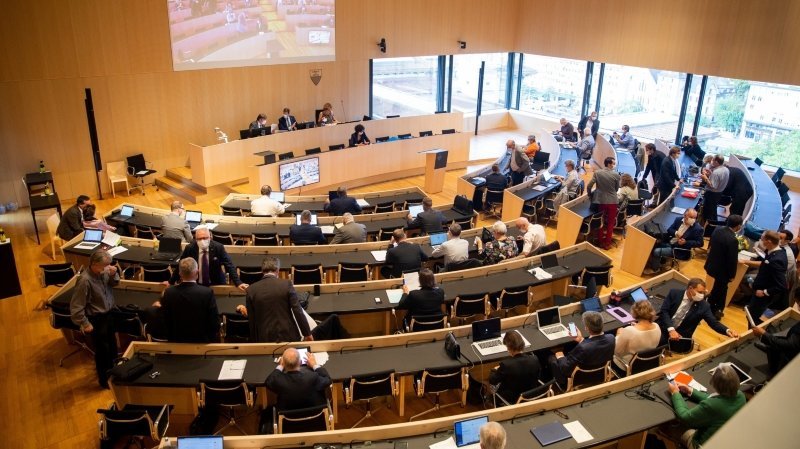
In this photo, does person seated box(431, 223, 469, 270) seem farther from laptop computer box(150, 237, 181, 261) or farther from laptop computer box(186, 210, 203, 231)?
laptop computer box(186, 210, 203, 231)

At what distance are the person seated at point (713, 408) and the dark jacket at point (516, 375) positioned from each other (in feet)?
4.05

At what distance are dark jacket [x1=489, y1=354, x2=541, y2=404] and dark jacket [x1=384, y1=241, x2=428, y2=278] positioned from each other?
8.82ft

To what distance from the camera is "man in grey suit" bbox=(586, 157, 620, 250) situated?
1068 cm

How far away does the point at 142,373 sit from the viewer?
19.1ft

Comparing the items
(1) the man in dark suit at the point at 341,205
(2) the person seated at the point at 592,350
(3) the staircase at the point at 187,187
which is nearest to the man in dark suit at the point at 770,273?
(2) the person seated at the point at 592,350

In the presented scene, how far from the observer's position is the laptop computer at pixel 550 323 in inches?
264

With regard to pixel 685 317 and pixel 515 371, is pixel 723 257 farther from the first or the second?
pixel 515 371

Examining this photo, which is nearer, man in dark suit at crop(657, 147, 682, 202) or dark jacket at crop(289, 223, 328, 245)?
dark jacket at crop(289, 223, 328, 245)

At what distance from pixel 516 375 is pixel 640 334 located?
142 cm

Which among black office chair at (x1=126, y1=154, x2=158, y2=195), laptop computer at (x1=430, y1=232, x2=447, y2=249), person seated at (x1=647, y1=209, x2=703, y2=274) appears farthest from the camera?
black office chair at (x1=126, y1=154, x2=158, y2=195)

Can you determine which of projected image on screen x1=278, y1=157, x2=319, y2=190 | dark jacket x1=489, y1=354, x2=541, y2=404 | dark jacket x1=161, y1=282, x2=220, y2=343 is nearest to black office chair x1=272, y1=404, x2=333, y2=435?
dark jacket x1=161, y1=282, x2=220, y2=343

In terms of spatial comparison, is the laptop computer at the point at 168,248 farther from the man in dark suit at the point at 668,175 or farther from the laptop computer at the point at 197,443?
the man in dark suit at the point at 668,175

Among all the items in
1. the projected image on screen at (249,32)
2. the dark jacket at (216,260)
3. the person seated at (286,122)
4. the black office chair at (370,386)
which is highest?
the projected image on screen at (249,32)

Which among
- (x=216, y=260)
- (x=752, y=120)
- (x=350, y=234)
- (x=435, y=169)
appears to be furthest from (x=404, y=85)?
(x=216, y=260)
